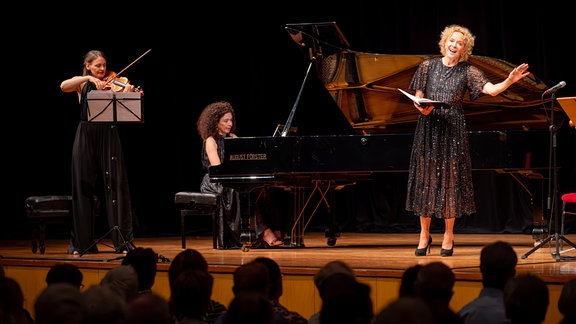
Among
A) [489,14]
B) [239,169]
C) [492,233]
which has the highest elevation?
[489,14]

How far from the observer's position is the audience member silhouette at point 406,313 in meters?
2.25

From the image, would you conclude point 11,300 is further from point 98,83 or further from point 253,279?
point 98,83

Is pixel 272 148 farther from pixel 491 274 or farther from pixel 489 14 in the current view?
pixel 491 274

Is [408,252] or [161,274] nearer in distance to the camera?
[161,274]

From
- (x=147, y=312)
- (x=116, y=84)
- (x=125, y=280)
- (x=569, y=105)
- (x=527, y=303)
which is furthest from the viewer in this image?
(x=116, y=84)

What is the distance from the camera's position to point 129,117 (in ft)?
22.9

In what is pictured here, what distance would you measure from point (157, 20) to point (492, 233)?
476 centimetres

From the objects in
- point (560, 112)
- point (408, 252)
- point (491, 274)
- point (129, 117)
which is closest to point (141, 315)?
point (491, 274)

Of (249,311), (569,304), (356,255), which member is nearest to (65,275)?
(249,311)

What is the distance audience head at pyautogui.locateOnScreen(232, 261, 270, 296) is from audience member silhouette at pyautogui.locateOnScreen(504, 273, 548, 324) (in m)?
1.03

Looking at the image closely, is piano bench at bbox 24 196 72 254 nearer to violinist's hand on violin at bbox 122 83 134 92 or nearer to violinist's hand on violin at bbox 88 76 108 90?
violinist's hand on violin at bbox 88 76 108 90

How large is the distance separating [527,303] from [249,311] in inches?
40.7

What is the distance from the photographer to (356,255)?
7316 millimetres

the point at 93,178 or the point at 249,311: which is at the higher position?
the point at 93,178
